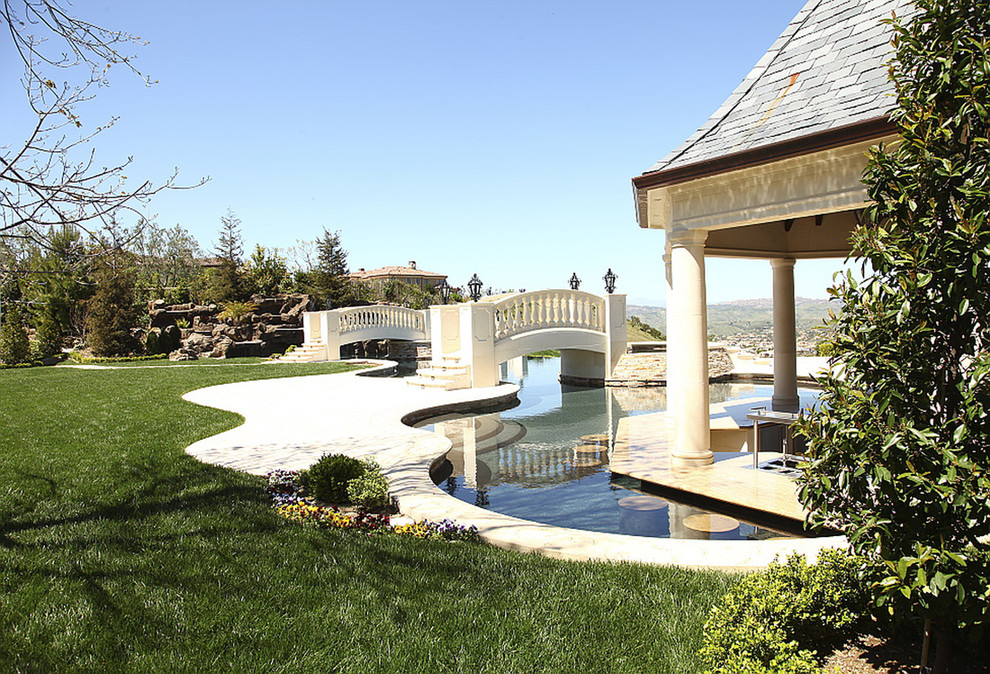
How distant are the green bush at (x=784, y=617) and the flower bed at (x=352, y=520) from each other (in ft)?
8.05

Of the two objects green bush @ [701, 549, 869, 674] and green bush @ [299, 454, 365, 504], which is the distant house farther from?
green bush @ [701, 549, 869, 674]

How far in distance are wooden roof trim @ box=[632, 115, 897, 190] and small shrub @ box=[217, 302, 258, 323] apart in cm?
2896

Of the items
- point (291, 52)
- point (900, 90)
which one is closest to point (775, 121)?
point (900, 90)

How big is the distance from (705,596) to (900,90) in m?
3.08

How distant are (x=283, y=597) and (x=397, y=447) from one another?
5.16 metres

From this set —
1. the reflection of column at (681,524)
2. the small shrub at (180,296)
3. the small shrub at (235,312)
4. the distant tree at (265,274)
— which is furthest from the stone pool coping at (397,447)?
the small shrub at (180,296)

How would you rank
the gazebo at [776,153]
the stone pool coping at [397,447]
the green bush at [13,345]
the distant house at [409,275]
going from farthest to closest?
the distant house at [409,275], the green bush at [13,345], the gazebo at [776,153], the stone pool coping at [397,447]

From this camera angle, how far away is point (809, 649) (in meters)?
3.08

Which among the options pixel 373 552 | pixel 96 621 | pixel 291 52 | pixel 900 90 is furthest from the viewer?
pixel 291 52

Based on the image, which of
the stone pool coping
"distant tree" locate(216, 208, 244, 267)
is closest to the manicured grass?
the stone pool coping

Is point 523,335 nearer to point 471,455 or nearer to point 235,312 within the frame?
point 471,455

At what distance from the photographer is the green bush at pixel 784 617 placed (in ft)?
9.36

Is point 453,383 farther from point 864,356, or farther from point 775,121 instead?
point 864,356

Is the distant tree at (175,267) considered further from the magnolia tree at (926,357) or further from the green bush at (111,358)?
the magnolia tree at (926,357)
